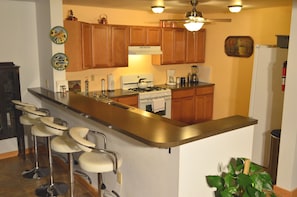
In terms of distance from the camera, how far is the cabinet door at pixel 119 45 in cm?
507

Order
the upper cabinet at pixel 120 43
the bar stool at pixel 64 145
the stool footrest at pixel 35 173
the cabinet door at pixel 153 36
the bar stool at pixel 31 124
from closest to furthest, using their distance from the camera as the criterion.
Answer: the bar stool at pixel 64 145 < the bar stool at pixel 31 124 < the stool footrest at pixel 35 173 < the upper cabinet at pixel 120 43 < the cabinet door at pixel 153 36

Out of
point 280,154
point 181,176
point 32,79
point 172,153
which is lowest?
point 280,154

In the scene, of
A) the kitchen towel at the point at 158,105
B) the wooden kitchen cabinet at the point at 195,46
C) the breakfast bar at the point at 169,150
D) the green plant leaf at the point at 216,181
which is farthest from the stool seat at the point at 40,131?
the wooden kitchen cabinet at the point at 195,46

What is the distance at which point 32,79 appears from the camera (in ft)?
15.0

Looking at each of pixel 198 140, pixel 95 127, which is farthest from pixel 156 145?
pixel 95 127

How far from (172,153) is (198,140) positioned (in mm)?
228

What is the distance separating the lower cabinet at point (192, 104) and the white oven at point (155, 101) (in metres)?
0.24

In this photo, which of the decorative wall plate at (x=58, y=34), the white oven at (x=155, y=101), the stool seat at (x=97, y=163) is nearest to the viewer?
the stool seat at (x=97, y=163)

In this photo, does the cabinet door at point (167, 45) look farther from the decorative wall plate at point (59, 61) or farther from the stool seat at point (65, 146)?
the stool seat at point (65, 146)

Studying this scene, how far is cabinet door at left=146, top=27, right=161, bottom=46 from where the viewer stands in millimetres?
5538

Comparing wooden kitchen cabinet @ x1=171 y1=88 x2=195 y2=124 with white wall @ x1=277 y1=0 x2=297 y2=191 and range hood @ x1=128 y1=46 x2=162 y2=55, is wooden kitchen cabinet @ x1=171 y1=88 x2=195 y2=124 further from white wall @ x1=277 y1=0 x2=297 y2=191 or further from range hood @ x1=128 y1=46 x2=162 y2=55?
white wall @ x1=277 y1=0 x2=297 y2=191

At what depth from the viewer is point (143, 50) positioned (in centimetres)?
539

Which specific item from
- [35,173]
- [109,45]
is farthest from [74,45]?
[35,173]

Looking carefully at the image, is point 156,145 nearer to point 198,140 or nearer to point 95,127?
point 198,140
